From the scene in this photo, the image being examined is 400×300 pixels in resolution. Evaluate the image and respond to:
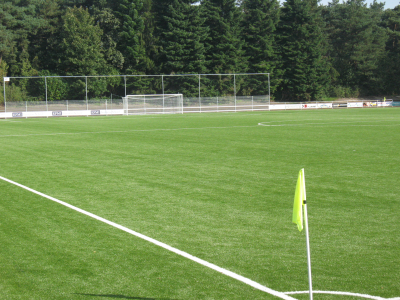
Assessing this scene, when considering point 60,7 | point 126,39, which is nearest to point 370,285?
point 126,39

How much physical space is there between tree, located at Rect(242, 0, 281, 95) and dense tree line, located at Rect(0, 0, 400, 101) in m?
0.15

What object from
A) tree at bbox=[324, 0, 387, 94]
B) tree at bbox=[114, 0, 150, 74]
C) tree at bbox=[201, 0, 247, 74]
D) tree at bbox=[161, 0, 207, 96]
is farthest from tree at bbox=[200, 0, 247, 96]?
tree at bbox=[324, 0, 387, 94]

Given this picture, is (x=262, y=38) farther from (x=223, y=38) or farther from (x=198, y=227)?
(x=198, y=227)

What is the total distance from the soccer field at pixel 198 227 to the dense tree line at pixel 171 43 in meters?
43.6

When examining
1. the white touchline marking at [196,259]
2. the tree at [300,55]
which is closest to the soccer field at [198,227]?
the white touchline marking at [196,259]

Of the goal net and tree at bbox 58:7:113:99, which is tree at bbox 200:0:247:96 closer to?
tree at bbox 58:7:113:99

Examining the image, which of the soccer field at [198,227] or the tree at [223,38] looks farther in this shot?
the tree at [223,38]

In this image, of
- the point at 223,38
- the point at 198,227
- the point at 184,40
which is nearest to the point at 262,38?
the point at 223,38

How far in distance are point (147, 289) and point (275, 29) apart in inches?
2766

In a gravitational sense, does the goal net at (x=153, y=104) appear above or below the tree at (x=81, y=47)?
below

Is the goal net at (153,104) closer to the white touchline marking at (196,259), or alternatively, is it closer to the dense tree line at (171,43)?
the dense tree line at (171,43)

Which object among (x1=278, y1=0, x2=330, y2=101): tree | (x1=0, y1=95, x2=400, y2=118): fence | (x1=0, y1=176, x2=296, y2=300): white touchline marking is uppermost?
(x1=278, y1=0, x2=330, y2=101): tree

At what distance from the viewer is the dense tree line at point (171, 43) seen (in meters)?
60.1

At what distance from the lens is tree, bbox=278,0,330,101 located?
232ft
